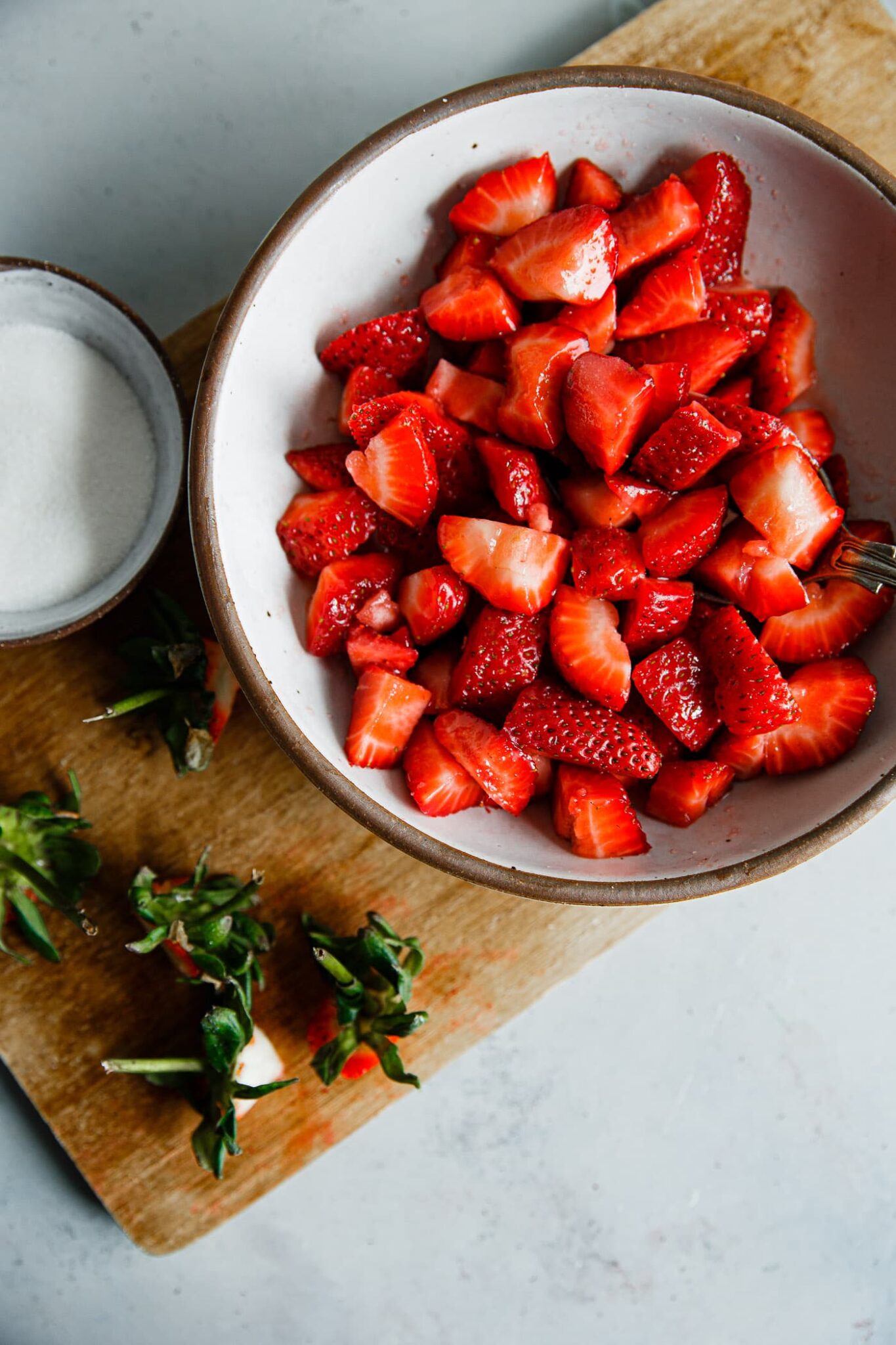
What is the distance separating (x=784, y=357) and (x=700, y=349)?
113mm

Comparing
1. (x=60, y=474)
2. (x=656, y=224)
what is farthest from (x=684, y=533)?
(x=60, y=474)

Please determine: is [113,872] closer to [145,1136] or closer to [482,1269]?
[145,1136]

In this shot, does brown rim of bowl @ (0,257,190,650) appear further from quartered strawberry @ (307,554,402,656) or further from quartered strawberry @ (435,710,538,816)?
quartered strawberry @ (435,710,538,816)

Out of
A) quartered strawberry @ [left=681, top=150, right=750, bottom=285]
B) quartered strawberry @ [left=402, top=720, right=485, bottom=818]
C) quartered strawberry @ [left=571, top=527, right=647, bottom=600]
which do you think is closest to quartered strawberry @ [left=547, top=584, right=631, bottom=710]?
quartered strawberry @ [left=571, top=527, right=647, bottom=600]

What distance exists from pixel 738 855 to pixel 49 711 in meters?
0.78

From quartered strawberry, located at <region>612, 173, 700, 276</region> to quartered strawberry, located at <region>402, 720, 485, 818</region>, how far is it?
51cm

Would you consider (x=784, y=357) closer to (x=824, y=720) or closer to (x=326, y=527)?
(x=824, y=720)

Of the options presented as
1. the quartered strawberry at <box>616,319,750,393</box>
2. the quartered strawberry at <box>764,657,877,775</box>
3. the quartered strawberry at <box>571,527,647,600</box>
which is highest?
the quartered strawberry at <box>616,319,750,393</box>

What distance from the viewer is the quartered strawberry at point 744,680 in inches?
37.2

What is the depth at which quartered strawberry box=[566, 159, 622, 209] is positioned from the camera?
1.03 metres

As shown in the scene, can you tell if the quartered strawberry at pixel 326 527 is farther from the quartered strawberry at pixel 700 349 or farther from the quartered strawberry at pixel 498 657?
the quartered strawberry at pixel 700 349

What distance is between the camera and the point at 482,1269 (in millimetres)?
1394

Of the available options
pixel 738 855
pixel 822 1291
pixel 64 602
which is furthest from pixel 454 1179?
pixel 64 602

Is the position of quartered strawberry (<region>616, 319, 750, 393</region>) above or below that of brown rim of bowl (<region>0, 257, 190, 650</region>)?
above
